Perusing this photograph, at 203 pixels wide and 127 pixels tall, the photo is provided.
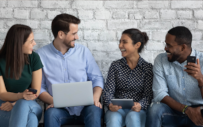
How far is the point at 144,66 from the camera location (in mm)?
2275

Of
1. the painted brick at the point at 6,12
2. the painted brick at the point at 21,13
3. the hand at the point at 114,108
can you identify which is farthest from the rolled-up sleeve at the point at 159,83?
the painted brick at the point at 6,12

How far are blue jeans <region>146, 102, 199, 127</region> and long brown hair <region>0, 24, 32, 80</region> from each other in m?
1.17

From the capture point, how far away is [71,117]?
6.89 feet

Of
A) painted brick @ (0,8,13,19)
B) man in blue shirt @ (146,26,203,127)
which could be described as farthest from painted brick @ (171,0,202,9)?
painted brick @ (0,8,13,19)

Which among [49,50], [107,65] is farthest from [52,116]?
[107,65]

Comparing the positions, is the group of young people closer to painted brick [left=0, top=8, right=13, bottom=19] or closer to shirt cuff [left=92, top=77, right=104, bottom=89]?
shirt cuff [left=92, top=77, right=104, bottom=89]

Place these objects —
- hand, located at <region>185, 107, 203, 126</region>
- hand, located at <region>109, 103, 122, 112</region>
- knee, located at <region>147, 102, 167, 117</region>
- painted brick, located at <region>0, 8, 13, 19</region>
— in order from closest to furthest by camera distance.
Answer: hand, located at <region>185, 107, 203, 126</region> → knee, located at <region>147, 102, 167, 117</region> → hand, located at <region>109, 103, 122, 112</region> → painted brick, located at <region>0, 8, 13, 19</region>

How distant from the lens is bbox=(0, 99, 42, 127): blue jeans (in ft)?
5.63

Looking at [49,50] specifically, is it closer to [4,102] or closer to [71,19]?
[71,19]

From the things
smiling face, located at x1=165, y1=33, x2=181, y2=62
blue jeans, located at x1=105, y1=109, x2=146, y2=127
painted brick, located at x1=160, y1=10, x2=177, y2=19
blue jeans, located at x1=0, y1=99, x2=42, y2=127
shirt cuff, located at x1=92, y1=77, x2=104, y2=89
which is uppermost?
painted brick, located at x1=160, y1=10, x2=177, y2=19

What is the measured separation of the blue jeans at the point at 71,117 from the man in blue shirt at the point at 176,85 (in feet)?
1.43

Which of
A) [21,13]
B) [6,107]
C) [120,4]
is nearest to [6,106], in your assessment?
[6,107]

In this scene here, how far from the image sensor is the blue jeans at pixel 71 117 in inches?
76.1

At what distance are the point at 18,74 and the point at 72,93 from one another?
1.69 ft
